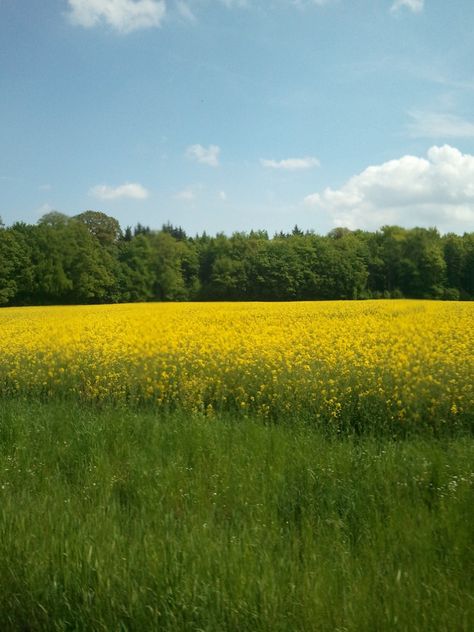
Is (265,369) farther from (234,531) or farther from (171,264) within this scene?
(171,264)

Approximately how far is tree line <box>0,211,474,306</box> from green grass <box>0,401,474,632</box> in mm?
5766

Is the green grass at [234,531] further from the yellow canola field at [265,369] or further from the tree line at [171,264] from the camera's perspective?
the tree line at [171,264]

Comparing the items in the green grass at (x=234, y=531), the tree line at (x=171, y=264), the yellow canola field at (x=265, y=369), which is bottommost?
the green grass at (x=234, y=531)

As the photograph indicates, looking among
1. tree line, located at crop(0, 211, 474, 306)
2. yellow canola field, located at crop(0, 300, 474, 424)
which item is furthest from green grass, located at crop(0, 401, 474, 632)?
tree line, located at crop(0, 211, 474, 306)

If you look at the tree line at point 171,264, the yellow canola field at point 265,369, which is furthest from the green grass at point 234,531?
the tree line at point 171,264

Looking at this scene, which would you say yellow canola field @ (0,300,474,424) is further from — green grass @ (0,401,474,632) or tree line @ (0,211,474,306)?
tree line @ (0,211,474,306)

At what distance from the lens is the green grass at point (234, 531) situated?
2553mm

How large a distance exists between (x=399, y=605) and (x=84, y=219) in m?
13.0

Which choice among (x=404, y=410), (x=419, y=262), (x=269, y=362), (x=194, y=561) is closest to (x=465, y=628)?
(x=194, y=561)

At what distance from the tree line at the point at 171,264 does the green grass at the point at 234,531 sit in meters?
5.77

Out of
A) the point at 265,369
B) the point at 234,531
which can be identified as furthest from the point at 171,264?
the point at 234,531

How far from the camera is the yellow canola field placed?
244 inches

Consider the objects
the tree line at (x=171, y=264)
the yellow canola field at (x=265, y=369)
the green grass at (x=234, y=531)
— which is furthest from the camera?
the tree line at (x=171, y=264)

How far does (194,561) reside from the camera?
2891 mm
